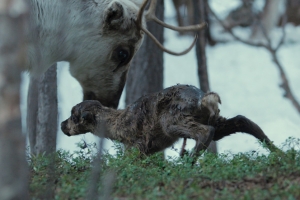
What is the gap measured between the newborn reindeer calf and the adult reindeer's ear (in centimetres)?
105

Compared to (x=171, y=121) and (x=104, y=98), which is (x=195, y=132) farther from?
(x=104, y=98)

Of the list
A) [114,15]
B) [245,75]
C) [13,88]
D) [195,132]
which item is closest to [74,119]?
[114,15]

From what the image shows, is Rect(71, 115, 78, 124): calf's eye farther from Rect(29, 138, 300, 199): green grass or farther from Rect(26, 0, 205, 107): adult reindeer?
Rect(29, 138, 300, 199): green grass

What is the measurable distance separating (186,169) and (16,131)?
1.97 meters

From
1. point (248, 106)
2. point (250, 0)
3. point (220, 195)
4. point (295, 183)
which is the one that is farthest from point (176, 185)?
point (250, 0)

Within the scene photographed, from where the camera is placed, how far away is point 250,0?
1952 centimetres

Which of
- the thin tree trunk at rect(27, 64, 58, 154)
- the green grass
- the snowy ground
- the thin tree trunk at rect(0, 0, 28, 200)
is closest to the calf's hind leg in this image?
the green grass

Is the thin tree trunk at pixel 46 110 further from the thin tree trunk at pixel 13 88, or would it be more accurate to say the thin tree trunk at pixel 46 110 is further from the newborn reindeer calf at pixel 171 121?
the thin tree trunk at pixel 13 88

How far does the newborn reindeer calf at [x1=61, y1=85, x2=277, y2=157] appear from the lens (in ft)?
22.4

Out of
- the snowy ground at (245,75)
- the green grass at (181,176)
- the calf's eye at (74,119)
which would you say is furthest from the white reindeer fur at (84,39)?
the snowy ground at (245,75)

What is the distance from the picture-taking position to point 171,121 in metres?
7.03

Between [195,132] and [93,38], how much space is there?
2035 mm

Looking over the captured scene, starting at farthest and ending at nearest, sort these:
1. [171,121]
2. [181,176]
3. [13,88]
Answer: [171,121] → [181,176] → [13,88]

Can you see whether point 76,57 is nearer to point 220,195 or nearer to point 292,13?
point 220,195
